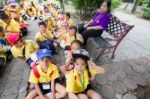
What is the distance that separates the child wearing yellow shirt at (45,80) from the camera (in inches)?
135

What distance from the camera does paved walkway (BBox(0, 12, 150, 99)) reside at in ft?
12.8

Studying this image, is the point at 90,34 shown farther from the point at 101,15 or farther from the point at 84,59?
the point at 84,59

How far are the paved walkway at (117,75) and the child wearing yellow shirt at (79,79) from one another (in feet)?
1.97

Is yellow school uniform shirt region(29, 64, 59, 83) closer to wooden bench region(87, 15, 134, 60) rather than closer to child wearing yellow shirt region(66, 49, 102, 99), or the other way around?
child wearing yellow shirt region(66, 49, 102, 99)

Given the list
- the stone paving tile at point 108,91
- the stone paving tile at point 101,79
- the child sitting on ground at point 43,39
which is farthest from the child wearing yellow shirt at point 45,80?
the child sitting on ground at point 43,39

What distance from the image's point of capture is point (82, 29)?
5.74m

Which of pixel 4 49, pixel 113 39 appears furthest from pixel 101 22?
pixel 4 49

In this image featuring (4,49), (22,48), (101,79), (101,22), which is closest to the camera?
(101,79)

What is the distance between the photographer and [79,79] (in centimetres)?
324

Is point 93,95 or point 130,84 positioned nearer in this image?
point 93,95

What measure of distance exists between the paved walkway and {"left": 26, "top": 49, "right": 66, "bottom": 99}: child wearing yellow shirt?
2.01 feet

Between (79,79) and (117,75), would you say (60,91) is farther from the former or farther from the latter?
(117,75)

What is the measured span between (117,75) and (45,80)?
5.50ft

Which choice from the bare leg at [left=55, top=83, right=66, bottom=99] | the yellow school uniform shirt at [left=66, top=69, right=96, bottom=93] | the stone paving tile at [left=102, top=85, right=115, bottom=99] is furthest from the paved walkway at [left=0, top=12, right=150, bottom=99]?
the bare leg at [left=55, top=83, right=66, bottom=99]
